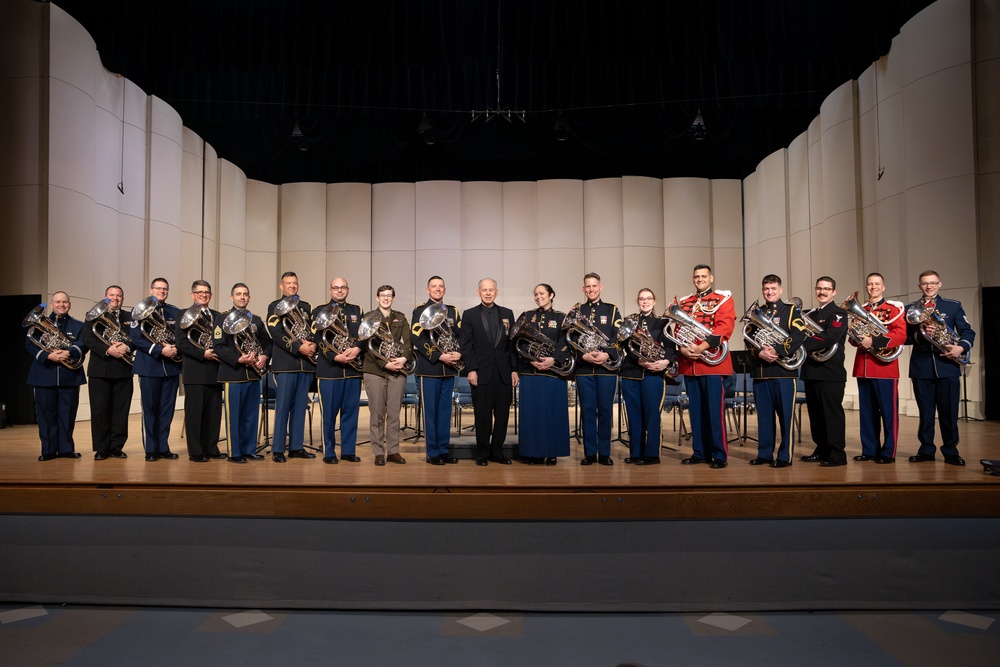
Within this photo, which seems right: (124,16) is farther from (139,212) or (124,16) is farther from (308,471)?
(308,471)

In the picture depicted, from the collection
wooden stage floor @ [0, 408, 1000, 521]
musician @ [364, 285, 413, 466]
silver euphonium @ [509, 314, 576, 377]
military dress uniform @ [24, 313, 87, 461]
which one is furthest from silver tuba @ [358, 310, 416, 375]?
military dress uniform @ [24, 313, 87, 461]

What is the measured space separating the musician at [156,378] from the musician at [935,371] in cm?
606

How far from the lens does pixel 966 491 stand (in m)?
4.25

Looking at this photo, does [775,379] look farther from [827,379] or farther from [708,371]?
[708,371]

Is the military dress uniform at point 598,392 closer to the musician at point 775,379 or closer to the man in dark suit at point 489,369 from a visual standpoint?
the man in dark suit at point 489,369

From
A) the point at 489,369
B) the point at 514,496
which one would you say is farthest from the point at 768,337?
the point at 514,496

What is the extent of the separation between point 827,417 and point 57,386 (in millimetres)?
6314

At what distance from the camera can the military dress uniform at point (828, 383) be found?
529 cm

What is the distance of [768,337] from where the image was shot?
5.35m

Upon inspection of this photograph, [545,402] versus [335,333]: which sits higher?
[335,333]

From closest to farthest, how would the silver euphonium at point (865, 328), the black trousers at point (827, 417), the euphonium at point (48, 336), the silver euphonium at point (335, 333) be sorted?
the black trousers at point (827, 417) → the silver euphonium at point (865, 328) → the silver euphonium at point (335, 333) → the euphonium at point (48, 336)

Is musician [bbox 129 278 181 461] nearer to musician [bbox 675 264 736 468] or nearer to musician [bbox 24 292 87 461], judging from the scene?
musician [bbox 24 292 87 461]

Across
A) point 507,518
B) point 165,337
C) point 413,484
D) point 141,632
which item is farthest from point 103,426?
point 507,518

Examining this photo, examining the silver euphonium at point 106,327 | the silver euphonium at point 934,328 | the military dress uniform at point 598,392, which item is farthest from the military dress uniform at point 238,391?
the silver euphonium at point 934,328
